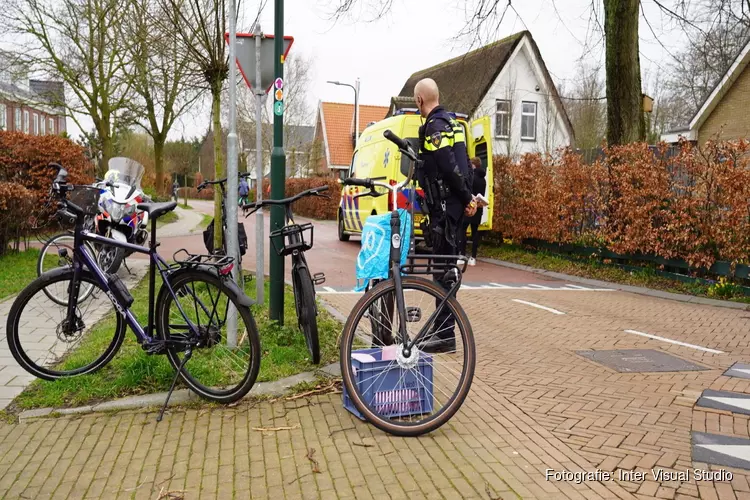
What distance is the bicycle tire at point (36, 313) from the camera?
4.34 meters

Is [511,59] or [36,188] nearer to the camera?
[36,188]

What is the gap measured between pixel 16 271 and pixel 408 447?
25.8ft

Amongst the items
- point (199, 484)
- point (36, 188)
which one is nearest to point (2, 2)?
point (36, 188)

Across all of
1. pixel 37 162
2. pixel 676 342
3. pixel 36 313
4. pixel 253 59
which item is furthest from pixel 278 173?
pixel 37 162

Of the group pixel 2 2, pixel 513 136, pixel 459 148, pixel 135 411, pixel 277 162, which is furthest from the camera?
pixel 513 136

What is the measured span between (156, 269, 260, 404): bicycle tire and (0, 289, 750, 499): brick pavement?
0.13 m

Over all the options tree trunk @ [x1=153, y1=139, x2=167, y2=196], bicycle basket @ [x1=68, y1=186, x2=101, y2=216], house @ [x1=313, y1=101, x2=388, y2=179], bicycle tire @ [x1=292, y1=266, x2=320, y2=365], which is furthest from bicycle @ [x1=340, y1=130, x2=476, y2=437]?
house @ [x1=313, y1=101, x2=388, y2=179]

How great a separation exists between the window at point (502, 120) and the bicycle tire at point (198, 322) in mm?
23035

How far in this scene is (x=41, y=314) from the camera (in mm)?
4320

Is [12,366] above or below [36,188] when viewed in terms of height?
below

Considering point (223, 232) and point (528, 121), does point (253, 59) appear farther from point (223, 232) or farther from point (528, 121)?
point (528, 121)

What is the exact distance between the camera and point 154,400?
418 centimetres

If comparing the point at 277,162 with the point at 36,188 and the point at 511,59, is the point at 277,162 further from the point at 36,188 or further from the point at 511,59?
the point at 511,59

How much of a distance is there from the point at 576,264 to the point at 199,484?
1014 cm
